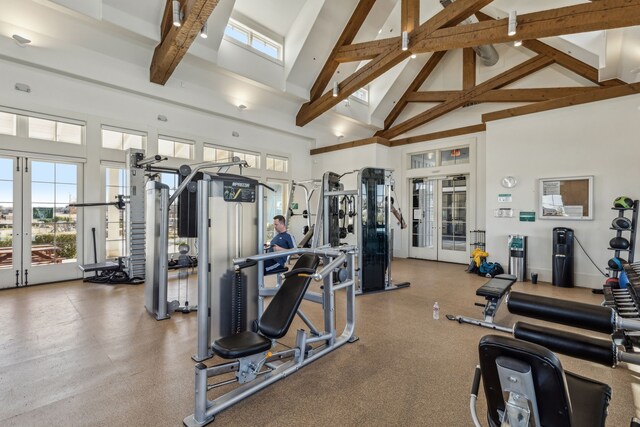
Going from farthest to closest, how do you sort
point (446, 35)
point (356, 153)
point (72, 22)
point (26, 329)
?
point (356, 153)
point (446, 35)
point (72, 22)
point (26, 329)

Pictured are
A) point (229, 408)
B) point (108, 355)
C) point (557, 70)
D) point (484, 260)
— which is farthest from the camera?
point (557, 70)

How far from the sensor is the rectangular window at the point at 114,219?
6.32m

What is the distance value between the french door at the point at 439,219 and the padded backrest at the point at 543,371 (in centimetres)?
778

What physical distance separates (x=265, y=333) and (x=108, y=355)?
1713 mm

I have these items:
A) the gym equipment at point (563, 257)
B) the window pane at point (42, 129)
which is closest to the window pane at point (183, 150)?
the window pane at point (42, 129)

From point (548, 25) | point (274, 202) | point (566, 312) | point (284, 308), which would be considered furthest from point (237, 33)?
point (566, 312)

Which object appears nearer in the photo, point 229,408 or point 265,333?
point 229,408

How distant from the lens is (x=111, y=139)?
632 centimetres

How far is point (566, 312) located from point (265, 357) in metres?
1.98

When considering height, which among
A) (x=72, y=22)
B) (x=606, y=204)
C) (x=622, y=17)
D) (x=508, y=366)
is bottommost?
(x=508, y=366)

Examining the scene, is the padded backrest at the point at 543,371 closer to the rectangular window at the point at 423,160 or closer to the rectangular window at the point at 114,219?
the rectangular window at the point at 114,219

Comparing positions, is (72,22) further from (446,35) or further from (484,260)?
(484,260)

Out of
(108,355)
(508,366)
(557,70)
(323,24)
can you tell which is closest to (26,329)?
(108,355)

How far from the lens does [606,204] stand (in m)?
5.45
